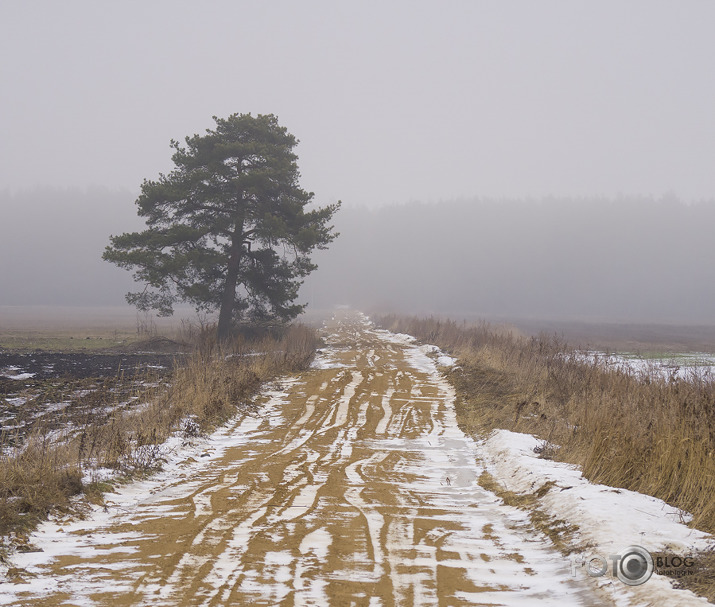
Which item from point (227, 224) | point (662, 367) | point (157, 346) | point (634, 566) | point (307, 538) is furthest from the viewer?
point (157, 346)

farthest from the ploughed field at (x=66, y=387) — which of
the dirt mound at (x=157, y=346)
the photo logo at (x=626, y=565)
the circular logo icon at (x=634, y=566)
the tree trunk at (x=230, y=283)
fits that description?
the circular logo icon at (x=634, y=566)

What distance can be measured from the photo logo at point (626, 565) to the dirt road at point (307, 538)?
0.18m

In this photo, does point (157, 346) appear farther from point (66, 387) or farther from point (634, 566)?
point (634, 566)

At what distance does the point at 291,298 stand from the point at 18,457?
67.3ft

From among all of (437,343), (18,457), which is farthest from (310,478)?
(437,343)

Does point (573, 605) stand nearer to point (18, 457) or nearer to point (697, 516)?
point (697, 516)

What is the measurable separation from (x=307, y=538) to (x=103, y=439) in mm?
4493

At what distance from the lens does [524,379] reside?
1597cm

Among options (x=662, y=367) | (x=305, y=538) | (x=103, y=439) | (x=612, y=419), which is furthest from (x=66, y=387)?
(x=662, y=367)

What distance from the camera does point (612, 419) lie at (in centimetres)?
861

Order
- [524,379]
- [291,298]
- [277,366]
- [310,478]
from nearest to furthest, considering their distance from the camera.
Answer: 1. [310,478]
2. [524,379]
3. [277,366]
4. [291,298]

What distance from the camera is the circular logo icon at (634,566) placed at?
4562mm

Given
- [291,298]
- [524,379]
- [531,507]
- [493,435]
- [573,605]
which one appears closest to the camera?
[573,605]

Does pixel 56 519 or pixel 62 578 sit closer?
pixel 62 578
